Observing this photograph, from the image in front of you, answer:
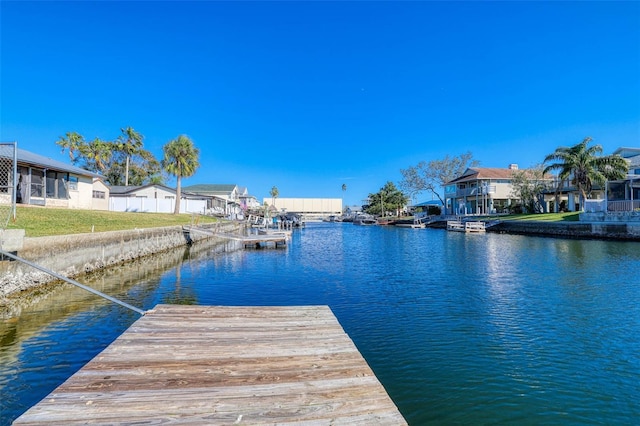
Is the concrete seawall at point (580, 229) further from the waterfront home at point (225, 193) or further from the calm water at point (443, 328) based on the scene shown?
the waterfront home at point (225, 193)

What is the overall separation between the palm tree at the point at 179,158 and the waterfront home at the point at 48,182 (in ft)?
31.0

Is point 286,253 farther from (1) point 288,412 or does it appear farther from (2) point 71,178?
(1) point 288,412

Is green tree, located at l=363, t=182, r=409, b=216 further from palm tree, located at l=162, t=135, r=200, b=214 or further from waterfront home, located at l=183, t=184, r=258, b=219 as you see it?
palm tree, located at l=162, t=135, r=200, b=214

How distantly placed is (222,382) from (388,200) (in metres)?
98.4

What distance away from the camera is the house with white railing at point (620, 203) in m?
33.6

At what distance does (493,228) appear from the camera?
49.0 metres

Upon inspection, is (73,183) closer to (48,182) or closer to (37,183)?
(48,182)

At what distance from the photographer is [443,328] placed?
9.16 meters

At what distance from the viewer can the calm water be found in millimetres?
5711

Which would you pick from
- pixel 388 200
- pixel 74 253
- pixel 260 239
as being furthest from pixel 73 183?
pixel 388 200

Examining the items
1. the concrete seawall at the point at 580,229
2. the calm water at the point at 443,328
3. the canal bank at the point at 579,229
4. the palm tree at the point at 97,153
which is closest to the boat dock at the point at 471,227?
the canal bank at the point at 579,229

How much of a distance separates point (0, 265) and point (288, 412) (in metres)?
12.0

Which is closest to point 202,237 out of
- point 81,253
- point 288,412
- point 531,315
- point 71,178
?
point 71,178

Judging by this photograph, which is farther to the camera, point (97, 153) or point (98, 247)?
point (97, 153)
